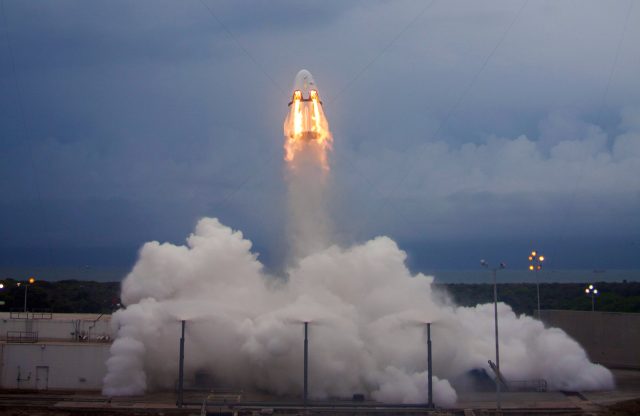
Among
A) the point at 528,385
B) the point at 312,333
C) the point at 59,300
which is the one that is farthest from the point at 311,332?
the point at 59,300

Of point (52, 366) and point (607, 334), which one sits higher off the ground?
point (607, 334)

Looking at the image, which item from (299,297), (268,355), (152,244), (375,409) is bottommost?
(375,409)

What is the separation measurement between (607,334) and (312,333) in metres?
26.1

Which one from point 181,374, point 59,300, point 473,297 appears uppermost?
point 473,297

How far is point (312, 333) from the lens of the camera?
143 feet

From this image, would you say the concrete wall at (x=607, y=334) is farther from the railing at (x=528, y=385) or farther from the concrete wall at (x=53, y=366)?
the concrete wall at (x=53, y=366)

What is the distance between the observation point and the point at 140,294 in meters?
48.1

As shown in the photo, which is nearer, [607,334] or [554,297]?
[607,334]

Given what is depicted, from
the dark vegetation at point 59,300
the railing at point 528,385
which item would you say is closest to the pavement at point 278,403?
the railing at point 528,385

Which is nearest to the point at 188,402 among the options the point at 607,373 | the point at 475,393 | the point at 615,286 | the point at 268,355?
the point at 268,355

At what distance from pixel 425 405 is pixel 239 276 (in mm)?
16132

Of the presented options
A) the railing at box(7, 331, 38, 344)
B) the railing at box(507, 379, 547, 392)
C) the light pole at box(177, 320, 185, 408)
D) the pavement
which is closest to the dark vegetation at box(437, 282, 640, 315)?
the railing at box(507, 379, 547, 392)

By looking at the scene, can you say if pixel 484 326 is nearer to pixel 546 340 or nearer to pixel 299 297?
pixel 546 340

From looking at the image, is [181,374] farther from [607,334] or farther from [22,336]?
[607,334]
